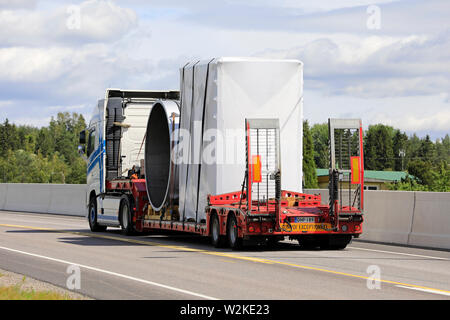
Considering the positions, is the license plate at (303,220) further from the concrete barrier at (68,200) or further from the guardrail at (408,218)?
the concrete barrier at (68,200)

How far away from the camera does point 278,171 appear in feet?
61.1

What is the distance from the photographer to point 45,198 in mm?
46844

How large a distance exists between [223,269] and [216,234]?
15.7 ft

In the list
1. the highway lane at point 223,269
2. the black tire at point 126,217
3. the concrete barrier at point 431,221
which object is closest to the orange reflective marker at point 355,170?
the highway lane at point 223,269

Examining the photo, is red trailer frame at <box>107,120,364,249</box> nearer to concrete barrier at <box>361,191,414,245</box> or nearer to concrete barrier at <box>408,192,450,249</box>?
concrete barrier at <box>408,192,450,249</box>

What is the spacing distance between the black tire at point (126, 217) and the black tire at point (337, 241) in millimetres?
7445

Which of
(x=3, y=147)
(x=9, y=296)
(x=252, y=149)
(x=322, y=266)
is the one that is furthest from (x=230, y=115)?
(x=3, y=147)

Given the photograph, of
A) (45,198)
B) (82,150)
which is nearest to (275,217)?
(82,150)

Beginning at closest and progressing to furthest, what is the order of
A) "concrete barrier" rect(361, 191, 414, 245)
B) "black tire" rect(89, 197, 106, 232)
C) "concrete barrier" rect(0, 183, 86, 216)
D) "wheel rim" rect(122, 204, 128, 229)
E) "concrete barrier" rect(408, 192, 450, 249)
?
1. "concrete barrier" rect(408, 192, 450, 249)
2. "concrete barrier" rect(361, 191, 414, 245)
3. "wheel rim" rect(122, 204, 128, 229)
4. "black tire" rect(89, 197, 106, 232)
5. "concrete barrier" rect(0, 183, 86, 216)

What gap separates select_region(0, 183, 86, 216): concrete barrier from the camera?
141ft

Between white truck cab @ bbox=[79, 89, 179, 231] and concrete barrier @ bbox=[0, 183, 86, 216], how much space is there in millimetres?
14647

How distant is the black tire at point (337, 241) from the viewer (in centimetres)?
1972

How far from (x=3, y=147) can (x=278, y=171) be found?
186 metres

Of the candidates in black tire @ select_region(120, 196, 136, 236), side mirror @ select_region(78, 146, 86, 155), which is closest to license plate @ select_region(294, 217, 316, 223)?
black tire @ select_region(120, 196, 136, 236)
